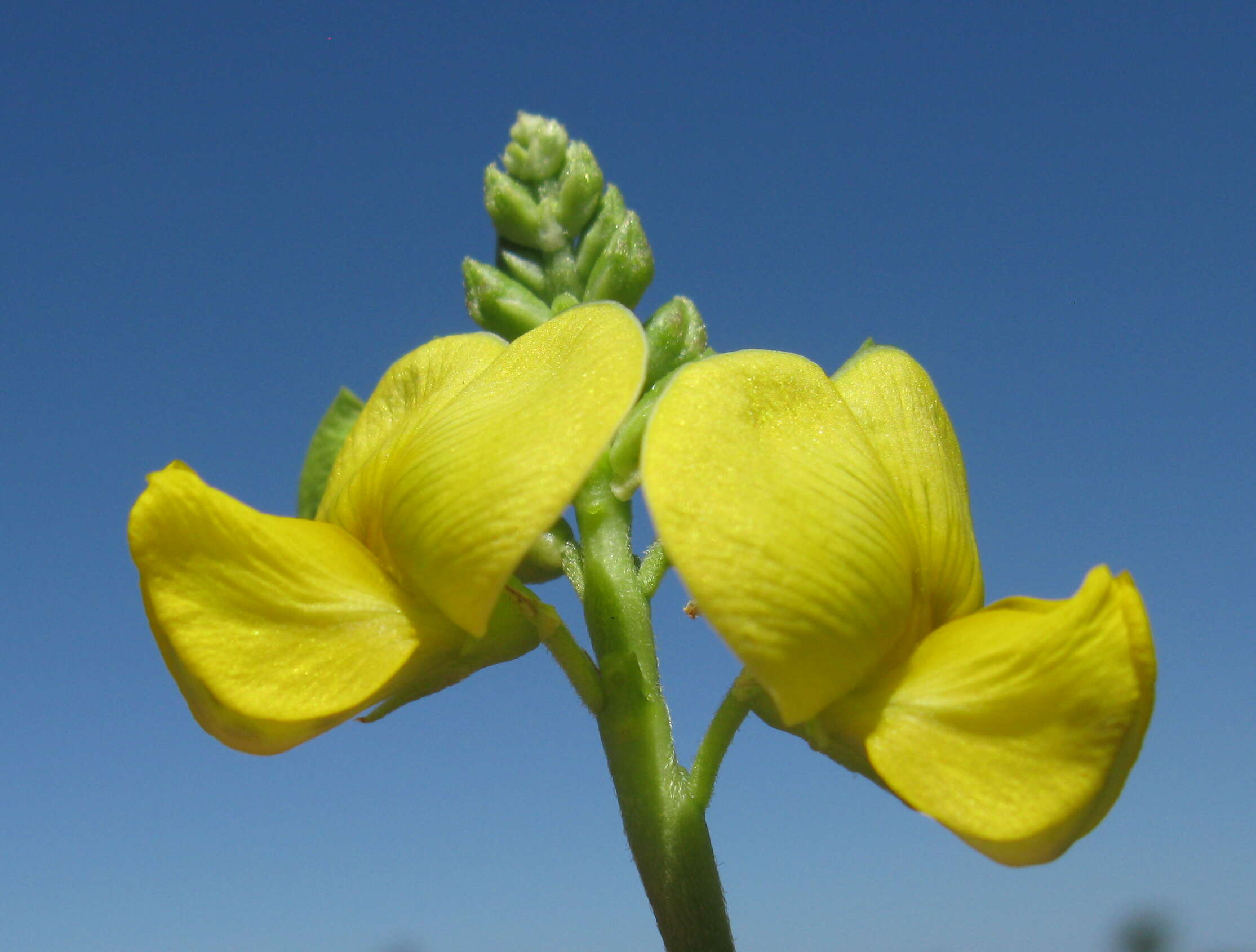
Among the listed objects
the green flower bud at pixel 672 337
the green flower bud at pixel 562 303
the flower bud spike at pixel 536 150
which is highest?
the flower bud spike at pixel 536 150

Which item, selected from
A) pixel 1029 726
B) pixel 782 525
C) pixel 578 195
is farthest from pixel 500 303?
pixel 1029 726

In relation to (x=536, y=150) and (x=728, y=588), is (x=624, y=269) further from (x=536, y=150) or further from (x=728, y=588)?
(x=728, y=588)

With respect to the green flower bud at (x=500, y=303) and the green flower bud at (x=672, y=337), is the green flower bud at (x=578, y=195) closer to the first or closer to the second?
the green flower bud at (x=500, y=303)

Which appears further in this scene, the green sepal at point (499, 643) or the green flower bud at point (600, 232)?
the green flower bud at point (600, 232)

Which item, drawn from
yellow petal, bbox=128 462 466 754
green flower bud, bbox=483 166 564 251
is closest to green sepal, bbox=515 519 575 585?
yellow petal, bbox=128 462 466 754

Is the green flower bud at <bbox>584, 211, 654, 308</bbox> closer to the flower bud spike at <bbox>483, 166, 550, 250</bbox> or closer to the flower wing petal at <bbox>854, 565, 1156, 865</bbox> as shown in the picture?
the flower bud spike at <bbox>483, 166, 550, 250</bbox>

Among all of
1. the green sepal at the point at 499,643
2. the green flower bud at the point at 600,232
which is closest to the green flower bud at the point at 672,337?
the green flower bud at the point at 600,232
